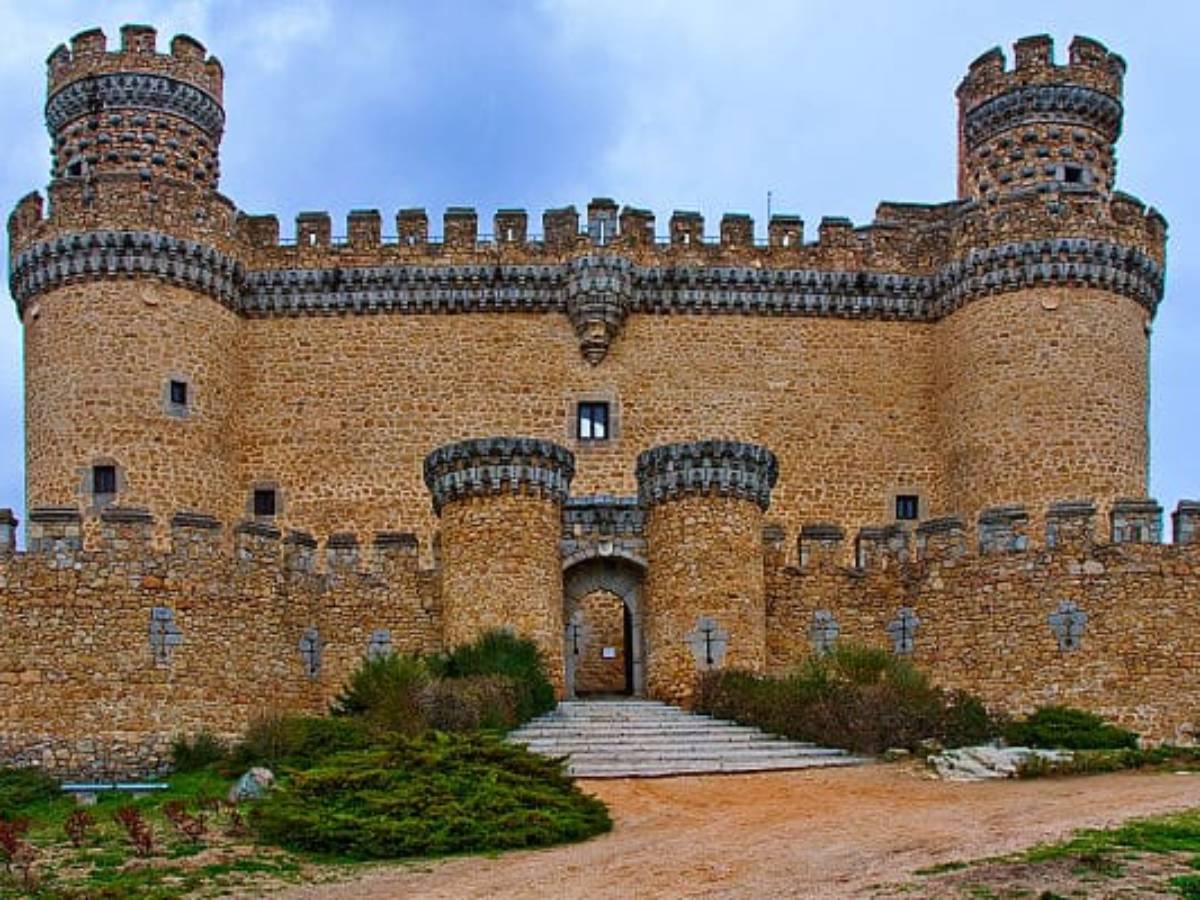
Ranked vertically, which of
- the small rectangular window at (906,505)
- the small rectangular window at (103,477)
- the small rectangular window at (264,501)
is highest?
the small rectangular window at (103,477)

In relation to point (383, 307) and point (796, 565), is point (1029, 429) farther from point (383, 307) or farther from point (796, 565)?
point (383, 307)

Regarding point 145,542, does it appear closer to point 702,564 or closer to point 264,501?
point 702,564

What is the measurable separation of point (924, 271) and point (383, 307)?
32.6 ft

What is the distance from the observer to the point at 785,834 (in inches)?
707

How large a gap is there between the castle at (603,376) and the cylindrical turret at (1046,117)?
0.20ft

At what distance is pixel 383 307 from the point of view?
3753 centimetres

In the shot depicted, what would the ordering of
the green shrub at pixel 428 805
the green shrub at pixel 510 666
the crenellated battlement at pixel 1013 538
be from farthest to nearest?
the crenellated battlement at pixel 1013 538, the green shrub at pixel 510 666, the green shrub at pixel 428 805

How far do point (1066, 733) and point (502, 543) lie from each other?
8.08m

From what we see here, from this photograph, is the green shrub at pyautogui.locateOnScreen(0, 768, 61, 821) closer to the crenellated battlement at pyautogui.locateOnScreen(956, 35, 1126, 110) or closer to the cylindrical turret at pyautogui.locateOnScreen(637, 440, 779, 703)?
the cylindrical turret at pyautogui.locateOnScreen(637, 440, 779, 703)

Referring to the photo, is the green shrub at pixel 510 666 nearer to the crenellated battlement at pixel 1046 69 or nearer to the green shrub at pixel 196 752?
the green shrub at pixel 196 752

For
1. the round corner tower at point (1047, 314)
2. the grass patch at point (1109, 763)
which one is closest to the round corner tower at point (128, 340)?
the round corner tower at point (1047, 314)

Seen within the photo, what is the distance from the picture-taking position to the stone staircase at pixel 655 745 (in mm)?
23250

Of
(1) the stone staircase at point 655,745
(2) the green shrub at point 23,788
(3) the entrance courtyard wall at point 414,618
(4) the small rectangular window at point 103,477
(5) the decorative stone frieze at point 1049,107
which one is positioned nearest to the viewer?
(1) the stone staircase at point 655,745

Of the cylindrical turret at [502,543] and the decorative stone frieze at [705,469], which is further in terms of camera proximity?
the decorative stone frieze at [705,469]
